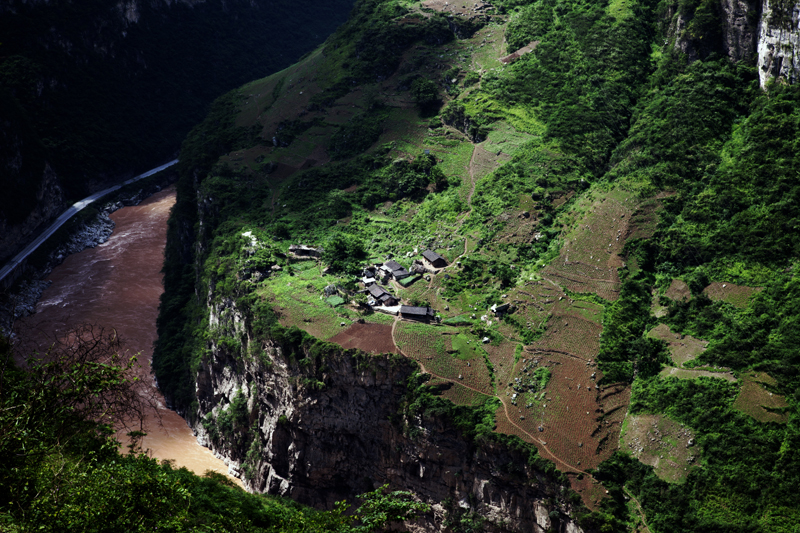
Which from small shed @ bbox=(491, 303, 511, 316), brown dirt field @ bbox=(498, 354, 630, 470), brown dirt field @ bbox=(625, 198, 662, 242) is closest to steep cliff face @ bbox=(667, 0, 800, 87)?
brown dirt field @ bbox=(625, 198, 662, 242)

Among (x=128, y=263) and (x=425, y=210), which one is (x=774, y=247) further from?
(x=128, y=263)

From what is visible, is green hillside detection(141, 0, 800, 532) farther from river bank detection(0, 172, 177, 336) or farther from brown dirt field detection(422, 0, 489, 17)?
river bank detection(0, 172, 177, 336)

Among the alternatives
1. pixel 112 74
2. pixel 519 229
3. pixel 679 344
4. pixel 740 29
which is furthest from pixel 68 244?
pixel 740 29

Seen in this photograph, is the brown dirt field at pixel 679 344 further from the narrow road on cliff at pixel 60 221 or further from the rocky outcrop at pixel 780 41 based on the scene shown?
the narrow road on cliff at pixel 60 221

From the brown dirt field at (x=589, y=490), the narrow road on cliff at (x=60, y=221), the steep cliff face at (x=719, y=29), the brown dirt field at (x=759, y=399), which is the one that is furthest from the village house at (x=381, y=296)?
the narrow road on cliff at (x=60, y=221)

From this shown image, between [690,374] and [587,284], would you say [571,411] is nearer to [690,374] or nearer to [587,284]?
[690,374]
